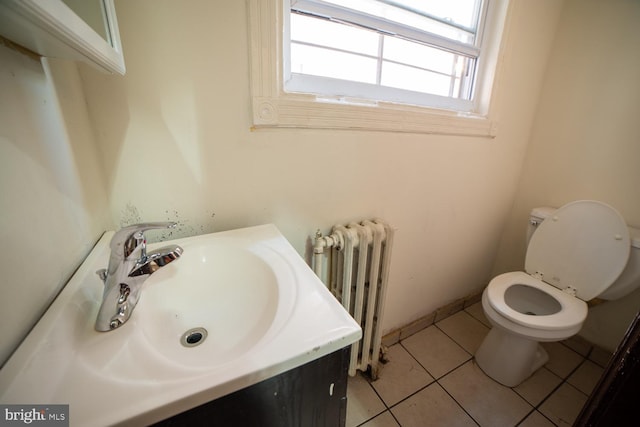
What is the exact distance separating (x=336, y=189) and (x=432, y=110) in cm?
58

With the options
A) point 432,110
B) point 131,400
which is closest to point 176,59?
point 131,400

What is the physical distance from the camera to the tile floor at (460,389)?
106 centimetres

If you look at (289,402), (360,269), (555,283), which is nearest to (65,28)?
Result: (289,402)

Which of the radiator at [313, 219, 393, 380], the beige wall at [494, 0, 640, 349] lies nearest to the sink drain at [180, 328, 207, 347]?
the radiator at [313, 219, 393, 380]

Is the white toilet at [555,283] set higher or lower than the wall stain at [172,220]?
lower

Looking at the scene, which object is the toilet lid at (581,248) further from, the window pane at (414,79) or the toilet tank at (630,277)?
the window pane at (414,79)

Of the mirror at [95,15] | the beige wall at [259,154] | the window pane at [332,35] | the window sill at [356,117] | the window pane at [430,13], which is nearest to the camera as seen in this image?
→ the mirror at [95,15]

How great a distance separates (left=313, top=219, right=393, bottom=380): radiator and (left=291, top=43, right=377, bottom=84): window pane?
61cm

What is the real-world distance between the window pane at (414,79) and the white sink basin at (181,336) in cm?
91

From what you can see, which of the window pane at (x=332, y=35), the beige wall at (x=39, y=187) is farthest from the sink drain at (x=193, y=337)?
the window pane at (x=332, y=35)

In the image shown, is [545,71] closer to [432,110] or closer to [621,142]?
[621,142]

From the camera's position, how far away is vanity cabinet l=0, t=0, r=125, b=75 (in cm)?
27

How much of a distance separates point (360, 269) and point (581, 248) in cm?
113

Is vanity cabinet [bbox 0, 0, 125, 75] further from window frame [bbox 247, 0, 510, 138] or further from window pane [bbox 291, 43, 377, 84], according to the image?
window pane [bbox 291, 43, 377, 84]
